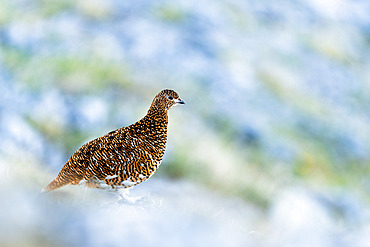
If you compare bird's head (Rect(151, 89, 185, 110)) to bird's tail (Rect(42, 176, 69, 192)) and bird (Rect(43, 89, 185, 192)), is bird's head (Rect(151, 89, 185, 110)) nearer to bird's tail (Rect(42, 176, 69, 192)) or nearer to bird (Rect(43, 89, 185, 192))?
bird (Rect(43, 89, 185, 192))

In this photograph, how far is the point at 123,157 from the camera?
212cm

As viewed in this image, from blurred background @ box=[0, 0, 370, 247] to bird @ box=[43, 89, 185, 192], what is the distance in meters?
0.12

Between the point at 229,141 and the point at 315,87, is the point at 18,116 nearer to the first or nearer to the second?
the point at 229,141

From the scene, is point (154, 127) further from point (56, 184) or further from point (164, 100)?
point (56, 184)

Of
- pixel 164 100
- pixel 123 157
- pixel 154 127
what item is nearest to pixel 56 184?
pixel 123 157

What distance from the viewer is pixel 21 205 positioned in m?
2.18

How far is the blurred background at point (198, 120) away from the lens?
2213 millimetres

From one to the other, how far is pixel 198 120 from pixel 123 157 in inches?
29.7

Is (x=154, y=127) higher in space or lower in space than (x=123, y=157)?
higher

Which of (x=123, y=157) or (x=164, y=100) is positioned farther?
(x=164, y=100)

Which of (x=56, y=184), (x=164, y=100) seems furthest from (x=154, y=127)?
(x=56, y=184)

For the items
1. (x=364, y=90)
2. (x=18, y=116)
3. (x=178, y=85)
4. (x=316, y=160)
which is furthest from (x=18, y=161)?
(x=364, y=90)

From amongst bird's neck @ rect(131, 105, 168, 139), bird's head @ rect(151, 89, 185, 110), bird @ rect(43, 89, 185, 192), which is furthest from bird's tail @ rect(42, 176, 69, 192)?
bird's head @ rect(151, 89, 185, 110)

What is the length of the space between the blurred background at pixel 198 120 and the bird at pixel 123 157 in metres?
0.12
